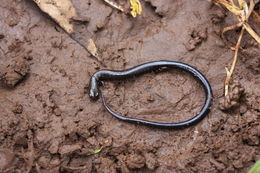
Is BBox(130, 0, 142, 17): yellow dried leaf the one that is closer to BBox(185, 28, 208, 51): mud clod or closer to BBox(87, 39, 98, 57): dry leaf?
BBox(87, 39, 98, 57): dry leaf

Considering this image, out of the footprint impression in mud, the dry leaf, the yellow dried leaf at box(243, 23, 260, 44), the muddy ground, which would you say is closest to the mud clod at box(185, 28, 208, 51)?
the muddy ground

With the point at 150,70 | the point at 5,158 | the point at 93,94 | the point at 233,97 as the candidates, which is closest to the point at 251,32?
the point at 233,97

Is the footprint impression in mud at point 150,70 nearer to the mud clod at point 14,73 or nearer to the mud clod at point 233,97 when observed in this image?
the mud clod at point 233,97

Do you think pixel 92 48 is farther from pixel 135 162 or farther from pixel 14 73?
pixel 135 162

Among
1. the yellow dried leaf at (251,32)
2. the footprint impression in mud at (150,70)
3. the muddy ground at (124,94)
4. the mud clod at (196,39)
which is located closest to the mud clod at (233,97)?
the muddy ground at (124,94)

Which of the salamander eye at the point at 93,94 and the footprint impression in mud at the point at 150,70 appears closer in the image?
the footprint impression in mud at the point at 150,70

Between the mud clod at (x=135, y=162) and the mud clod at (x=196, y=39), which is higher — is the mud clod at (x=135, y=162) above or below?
below

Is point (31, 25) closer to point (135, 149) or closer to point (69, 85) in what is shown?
point (69, 85)

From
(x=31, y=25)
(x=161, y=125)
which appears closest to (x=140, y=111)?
(x=161, y=125)
